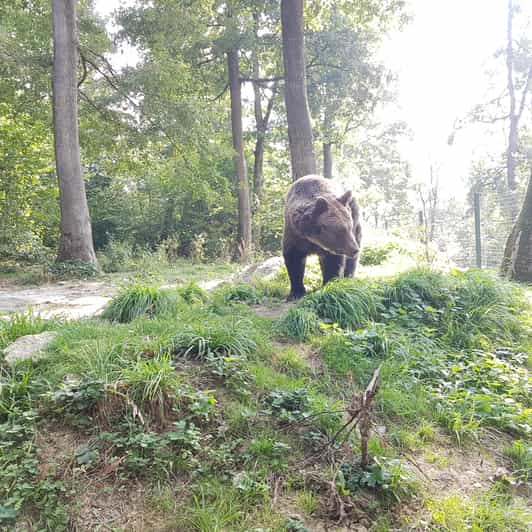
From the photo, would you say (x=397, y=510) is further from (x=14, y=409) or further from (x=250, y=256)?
(x=250, y=256)

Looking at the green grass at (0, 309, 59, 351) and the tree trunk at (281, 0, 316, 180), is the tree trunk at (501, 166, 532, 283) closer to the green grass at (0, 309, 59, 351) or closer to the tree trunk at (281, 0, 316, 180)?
the tree trunk at (281, 0, 316, 180)

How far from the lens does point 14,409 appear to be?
2385mm

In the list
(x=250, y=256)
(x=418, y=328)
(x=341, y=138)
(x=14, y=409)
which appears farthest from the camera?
(x=341, y=138)

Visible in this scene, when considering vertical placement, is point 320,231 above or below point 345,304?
above

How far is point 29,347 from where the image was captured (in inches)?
117

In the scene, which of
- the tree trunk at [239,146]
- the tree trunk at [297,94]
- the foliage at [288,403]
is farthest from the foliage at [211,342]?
the tree trunk at [239,146]

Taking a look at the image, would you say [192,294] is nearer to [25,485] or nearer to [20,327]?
[20,327]

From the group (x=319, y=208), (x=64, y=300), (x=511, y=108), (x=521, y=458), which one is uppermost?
(x=511, y=108)

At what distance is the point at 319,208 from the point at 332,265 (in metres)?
0.80

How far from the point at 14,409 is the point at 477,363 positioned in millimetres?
3543

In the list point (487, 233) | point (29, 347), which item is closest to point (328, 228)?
point (29, 347)

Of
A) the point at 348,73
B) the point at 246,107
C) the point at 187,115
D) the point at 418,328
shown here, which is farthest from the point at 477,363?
the point at 246,107

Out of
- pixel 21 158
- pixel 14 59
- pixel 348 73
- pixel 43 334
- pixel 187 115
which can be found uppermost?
pixel 348 73

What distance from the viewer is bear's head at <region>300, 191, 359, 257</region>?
522 centimetres
